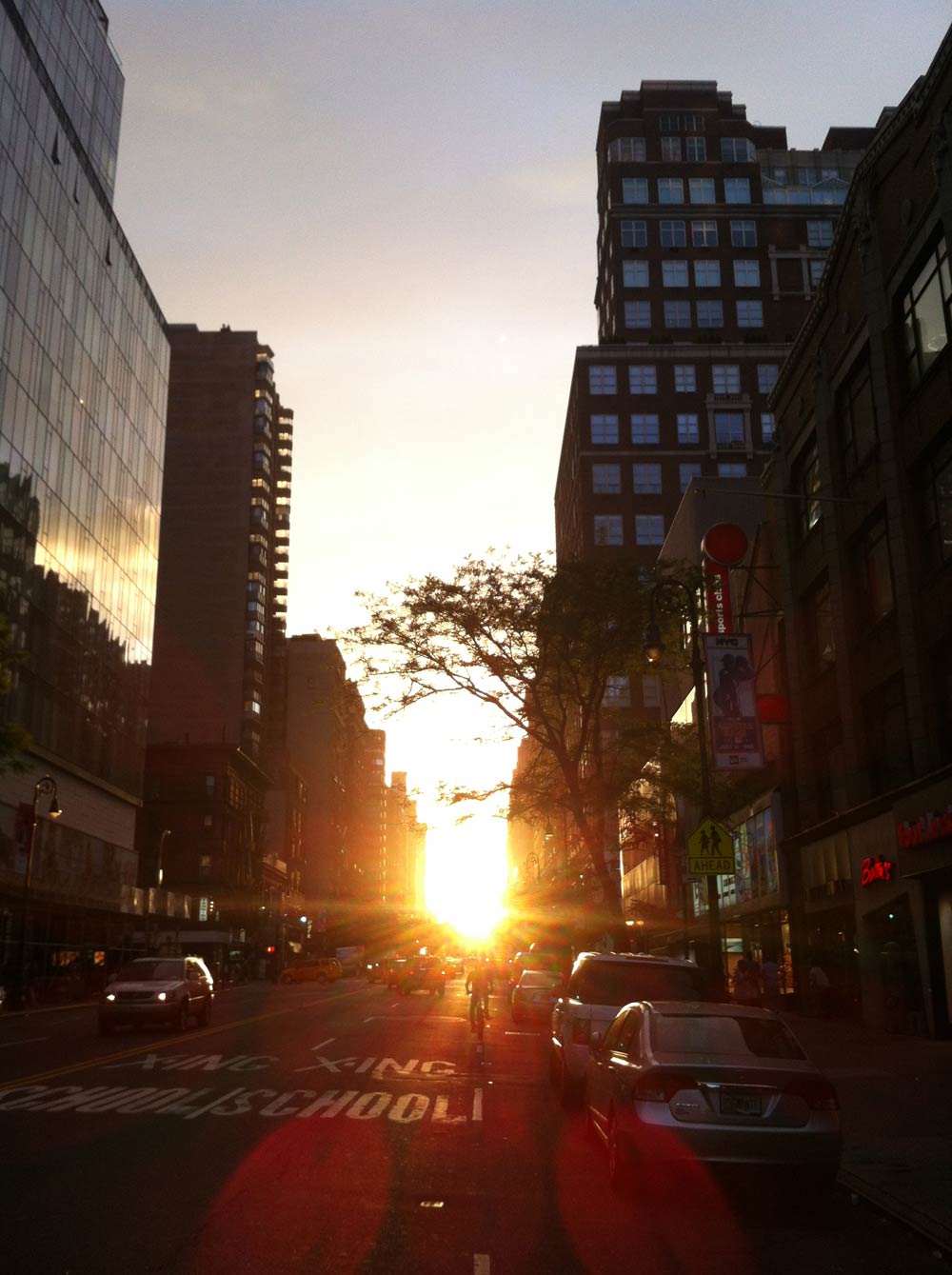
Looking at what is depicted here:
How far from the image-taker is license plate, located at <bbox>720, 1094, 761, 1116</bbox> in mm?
9219

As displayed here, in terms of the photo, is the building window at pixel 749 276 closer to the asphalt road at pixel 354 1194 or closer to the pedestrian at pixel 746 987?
the pedestrian at pixel 746 987

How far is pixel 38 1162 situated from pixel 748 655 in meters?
21.2

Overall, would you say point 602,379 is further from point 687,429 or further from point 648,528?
point 648,528

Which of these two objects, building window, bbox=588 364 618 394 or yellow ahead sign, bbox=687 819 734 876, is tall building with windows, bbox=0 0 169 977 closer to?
yellow ahead sign, bbox=687 819 734 876

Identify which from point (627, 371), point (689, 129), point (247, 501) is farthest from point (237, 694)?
point (689, 129)

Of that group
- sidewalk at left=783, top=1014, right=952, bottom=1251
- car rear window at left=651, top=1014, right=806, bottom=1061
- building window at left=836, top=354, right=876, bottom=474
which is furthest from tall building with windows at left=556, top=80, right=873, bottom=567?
car rear window at left=651, top=1014, right=806, bottom=1061

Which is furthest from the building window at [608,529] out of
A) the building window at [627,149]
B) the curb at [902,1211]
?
the curb at [902,1211]

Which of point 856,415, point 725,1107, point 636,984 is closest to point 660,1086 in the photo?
point 725,1107

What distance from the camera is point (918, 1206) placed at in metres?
9.07

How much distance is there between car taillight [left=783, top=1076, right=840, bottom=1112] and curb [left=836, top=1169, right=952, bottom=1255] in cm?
83

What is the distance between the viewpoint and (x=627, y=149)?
9950 cm

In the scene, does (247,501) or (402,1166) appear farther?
(247,501)

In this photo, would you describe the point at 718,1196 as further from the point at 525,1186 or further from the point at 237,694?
the point at 237,694

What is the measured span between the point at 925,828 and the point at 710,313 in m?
78.2
